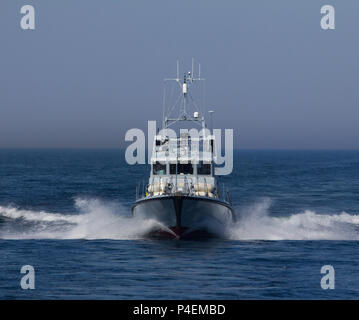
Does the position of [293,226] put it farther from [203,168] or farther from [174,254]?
[174,254]

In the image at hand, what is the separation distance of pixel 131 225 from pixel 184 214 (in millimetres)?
4380

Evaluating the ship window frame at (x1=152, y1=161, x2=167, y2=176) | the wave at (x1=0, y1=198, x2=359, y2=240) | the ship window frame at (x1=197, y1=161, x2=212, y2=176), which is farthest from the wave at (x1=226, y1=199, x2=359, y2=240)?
the ship window frame at (x1=152, y1=161, x2=167, y2=176)

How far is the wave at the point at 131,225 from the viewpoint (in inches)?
1377

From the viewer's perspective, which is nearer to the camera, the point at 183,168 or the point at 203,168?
the point at 183,168

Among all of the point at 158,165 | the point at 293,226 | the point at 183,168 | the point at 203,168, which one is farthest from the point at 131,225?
the point at 293,226

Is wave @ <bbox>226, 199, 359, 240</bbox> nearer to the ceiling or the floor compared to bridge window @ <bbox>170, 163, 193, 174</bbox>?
nearer to the floor

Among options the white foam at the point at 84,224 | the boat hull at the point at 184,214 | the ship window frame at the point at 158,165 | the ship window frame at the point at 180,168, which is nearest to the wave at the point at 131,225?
the white foam at the point at 84,224

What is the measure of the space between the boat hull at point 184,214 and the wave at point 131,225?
1.39ft

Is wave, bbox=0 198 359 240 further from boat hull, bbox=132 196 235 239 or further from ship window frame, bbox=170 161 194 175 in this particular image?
ship window frame, bbox=170 161 194 175

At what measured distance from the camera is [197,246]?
3089 centimetres

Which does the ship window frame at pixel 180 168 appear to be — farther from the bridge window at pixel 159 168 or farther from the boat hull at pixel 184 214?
the boat hull at pixel 184 214

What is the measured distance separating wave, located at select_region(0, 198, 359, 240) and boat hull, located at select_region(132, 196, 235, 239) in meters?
0.42

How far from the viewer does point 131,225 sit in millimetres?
34062

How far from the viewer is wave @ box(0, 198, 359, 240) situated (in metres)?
35.0
